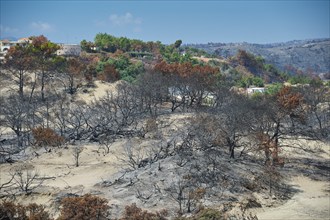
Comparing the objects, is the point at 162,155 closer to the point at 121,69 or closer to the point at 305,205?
the point at 305,205

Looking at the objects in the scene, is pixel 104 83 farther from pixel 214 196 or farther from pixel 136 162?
pixel 214 196

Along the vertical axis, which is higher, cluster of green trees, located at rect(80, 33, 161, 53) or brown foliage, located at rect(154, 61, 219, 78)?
cluster of green trees, located at rect(80, 33, 161, 53)

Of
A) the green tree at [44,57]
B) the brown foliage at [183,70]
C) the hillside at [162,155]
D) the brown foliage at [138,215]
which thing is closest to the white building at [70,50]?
the green tree at [44,57]

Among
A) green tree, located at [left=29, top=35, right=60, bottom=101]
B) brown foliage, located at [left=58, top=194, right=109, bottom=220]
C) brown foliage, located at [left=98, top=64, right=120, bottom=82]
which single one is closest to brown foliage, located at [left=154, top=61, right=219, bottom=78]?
brown foliage, located at [left=98, top=64, right=120, bottom=82]

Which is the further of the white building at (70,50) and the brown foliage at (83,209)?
the white building at (70,50)

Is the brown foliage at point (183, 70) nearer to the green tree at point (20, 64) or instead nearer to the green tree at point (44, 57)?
the green tree at point (44, 57)

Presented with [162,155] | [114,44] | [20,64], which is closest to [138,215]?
[162,155]

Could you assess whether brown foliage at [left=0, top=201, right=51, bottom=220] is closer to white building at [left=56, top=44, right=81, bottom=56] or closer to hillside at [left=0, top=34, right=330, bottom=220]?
hillside at [left=0, top=34, right=330, bottom=220]
